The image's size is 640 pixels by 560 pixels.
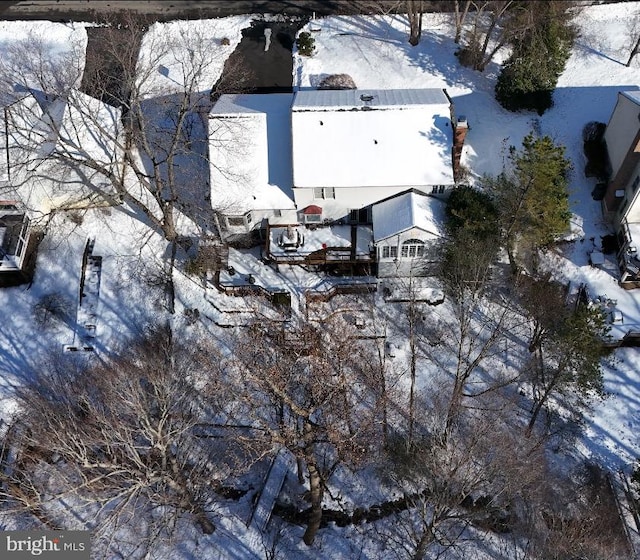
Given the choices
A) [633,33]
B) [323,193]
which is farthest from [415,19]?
[323,193]

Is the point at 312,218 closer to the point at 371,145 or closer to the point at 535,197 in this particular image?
the point at 371,145

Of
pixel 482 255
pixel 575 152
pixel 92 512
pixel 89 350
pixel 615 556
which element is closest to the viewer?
pixel 615 556

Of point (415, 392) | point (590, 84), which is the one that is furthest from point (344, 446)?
point (590, 84)

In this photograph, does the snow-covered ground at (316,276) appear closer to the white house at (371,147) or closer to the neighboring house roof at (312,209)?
the neighboring house roof at (312,209)

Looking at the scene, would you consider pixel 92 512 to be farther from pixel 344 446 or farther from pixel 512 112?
pixel 512 112

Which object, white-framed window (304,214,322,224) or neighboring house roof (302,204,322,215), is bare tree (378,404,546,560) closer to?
white-framed window (304,214,322,224)

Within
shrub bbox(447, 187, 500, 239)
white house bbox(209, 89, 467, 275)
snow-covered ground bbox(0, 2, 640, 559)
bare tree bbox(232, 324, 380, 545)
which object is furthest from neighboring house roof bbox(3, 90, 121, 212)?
shrub bbox(447, 187, 500, 239)
